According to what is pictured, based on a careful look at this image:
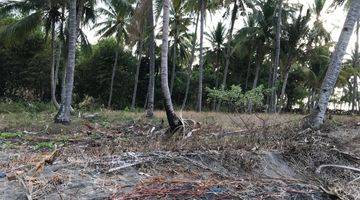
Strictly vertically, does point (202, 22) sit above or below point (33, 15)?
above

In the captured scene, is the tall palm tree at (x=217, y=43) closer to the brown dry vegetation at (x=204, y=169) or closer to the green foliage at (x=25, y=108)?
the green foliage at (x=25, y=108)

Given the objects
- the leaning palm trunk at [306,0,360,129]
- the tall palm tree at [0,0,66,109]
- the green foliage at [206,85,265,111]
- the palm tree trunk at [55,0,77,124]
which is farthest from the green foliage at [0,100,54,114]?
the leaning palm trunk at [306,0,360,129]

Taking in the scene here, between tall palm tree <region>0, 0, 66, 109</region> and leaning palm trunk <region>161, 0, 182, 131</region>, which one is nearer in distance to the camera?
leaning palm trunk <region>161, 0, 182, 131</region>

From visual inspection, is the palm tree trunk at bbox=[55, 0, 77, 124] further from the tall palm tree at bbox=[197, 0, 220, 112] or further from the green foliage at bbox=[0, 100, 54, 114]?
the tall palm tree at bbox=[197, 0, 220, 112]

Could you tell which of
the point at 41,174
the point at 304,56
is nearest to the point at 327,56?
the point at 304,56

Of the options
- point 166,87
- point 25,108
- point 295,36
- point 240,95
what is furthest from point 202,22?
point 240,95

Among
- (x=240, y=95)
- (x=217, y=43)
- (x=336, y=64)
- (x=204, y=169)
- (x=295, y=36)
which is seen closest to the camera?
(x=204, y=169)

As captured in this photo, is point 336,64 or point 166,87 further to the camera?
point 166,87

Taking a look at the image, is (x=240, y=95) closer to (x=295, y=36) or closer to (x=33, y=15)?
(x=33, y=15)

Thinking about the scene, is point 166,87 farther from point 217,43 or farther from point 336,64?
point 217,43

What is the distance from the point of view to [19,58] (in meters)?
30.5

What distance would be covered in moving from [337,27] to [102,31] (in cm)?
1563

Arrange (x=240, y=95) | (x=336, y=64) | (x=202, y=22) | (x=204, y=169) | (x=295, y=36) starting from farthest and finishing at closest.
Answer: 1. (x=295, y=36)
2. (x=202, y=22)
3. (x=336, y=64)
4. (x=240, y=95)
5. (x=204, y=169)

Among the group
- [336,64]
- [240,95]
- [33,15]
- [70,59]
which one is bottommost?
[240,95]
